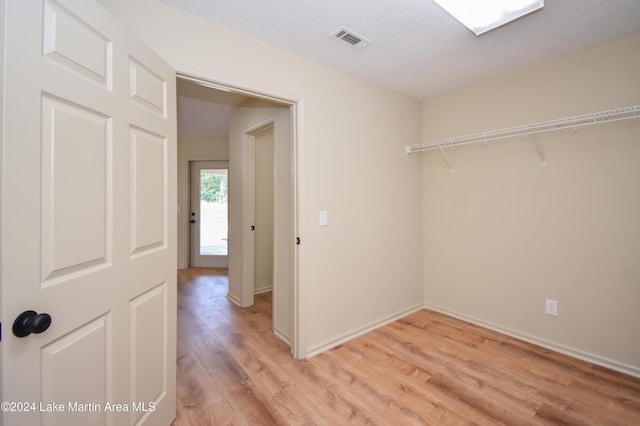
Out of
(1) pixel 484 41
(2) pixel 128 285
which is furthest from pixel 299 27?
(2) pixel 128 285

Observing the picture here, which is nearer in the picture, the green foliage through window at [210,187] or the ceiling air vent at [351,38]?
the ceiling air vent at [351,38]

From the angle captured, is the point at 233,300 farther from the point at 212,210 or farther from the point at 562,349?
the point at 562,349

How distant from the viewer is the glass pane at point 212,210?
5.81 metres

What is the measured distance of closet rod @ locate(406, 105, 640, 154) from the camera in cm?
207

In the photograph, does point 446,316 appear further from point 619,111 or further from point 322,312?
point 619,111

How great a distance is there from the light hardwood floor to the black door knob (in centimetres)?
113

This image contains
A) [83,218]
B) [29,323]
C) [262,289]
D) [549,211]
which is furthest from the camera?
[262,289]

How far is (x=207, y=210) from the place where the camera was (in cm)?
584

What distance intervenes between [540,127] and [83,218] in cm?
315

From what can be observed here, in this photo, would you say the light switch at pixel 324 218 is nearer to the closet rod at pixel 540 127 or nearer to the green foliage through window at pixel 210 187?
the closet rod at pixel 540 127

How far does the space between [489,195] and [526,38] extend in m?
1.35

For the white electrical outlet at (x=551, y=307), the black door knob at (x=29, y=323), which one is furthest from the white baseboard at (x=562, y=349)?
the black door knob at (x=29, y=323)

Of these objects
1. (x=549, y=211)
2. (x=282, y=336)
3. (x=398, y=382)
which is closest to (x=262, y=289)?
(x=282, y=336)

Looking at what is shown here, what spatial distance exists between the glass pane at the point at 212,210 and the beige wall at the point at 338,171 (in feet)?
12.5
